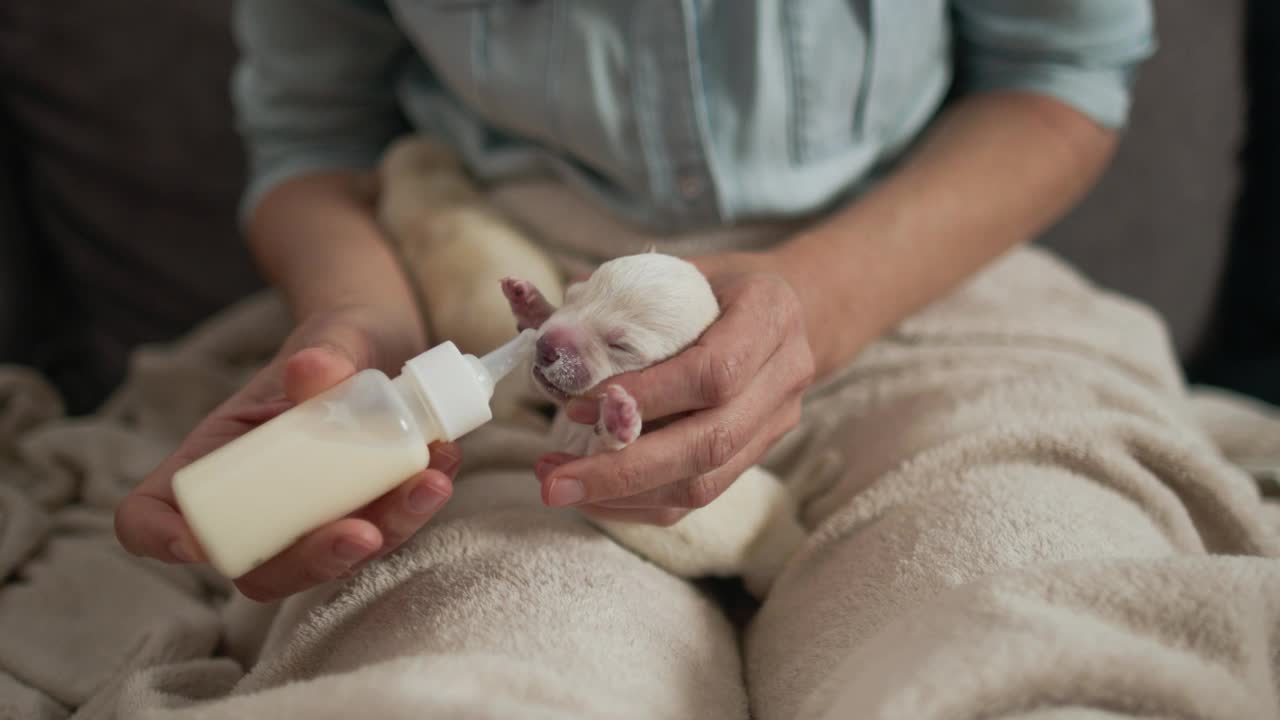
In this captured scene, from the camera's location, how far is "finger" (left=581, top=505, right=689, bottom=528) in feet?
2.08

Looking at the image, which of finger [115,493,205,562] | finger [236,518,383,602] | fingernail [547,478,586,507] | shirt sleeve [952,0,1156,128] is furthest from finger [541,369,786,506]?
shirt sleeve [952,0,1156,128]

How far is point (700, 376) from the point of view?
0.57 metres

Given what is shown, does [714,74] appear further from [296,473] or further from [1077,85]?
[296,473]

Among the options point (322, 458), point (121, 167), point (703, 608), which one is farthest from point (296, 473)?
point (121, 167)

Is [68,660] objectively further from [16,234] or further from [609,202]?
[16,234]

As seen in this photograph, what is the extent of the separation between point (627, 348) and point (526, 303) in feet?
0.36

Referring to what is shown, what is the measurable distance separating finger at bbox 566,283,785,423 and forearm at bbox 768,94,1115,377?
0.17 metres

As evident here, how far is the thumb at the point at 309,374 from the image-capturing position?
21.6 inches

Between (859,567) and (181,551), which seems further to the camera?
(859,567)

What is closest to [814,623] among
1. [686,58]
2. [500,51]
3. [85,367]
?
[686,58]

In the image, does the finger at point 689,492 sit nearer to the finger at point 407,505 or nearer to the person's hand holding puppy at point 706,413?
the person's hand holding puppy at point 706,413

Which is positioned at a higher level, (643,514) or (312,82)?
(312,82)

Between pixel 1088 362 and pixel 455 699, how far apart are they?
0.63 m

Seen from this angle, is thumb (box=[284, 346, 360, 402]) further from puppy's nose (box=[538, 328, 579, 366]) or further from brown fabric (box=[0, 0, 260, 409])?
brown fabric (box=[0, 0, 260, 409])
